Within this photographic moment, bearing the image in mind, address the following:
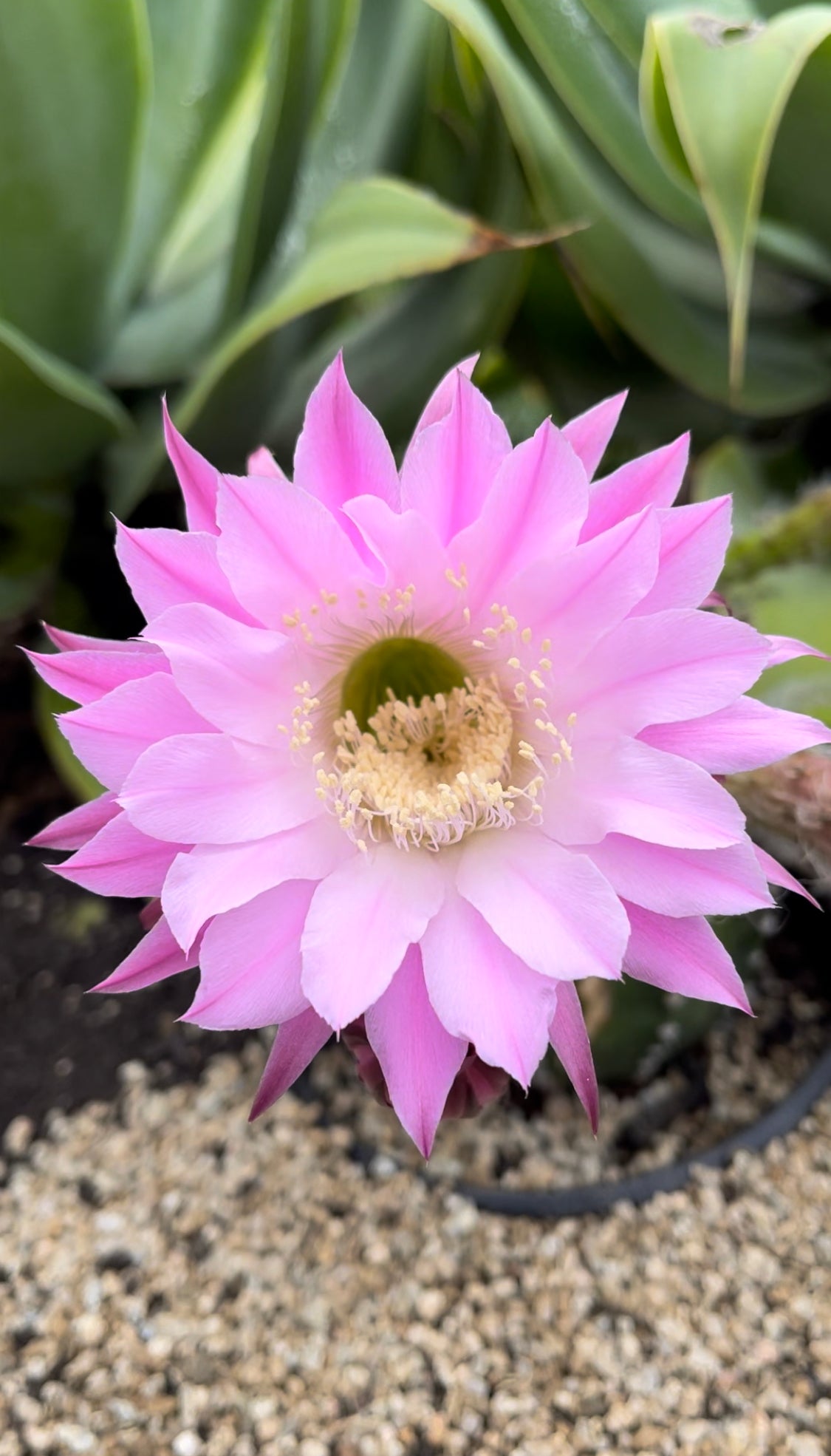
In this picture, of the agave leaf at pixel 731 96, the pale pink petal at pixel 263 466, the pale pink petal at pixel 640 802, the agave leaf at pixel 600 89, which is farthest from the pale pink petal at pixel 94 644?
the agave leaf at pixel 600 89

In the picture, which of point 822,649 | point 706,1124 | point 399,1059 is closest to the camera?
point 399,1059

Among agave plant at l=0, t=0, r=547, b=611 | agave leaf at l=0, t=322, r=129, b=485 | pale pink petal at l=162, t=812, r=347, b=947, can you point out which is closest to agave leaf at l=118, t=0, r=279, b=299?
agave plant at l=0, t=0, r=547, b=611

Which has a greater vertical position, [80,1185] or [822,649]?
[822,649]

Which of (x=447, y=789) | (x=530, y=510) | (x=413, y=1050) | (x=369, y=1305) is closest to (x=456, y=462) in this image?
(x=530, y=510)

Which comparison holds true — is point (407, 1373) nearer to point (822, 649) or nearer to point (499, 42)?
point (822, 649)

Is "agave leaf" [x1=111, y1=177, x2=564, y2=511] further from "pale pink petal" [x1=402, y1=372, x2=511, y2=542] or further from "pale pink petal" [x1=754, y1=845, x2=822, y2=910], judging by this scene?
"pale pink petal" [x1=754, y1=845, x2=822, y2=910]

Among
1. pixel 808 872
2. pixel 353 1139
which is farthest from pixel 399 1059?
pixel 353 1139

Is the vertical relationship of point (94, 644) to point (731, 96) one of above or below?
below

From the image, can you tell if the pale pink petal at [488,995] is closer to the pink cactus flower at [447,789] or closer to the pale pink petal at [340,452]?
the pink cactus flower at [447,789]

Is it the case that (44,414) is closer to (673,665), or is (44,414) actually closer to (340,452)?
(340,452)
